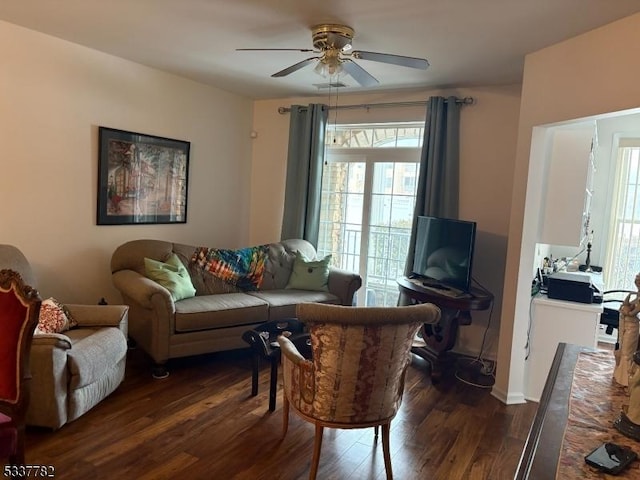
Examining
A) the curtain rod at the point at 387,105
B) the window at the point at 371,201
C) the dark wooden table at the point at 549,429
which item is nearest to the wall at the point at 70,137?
the curtain rod at the point at 387,105

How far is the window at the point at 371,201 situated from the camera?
15.8 feet

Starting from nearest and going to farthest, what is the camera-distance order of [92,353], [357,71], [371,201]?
[92,353] → [357,71] → [371,201]

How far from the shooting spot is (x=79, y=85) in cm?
380

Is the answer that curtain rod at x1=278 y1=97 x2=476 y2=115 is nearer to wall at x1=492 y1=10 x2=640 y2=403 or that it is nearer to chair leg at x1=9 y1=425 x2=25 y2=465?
wall at x1=492 y1=10 x2=640 y2=403

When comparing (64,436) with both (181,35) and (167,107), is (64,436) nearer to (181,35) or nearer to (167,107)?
(181,35)

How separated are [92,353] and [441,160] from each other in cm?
335

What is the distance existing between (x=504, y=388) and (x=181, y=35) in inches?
141

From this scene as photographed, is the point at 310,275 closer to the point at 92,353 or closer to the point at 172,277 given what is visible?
the point at 172,277

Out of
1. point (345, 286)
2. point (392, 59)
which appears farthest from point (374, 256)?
point (392, 59)

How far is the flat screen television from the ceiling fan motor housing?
173 cm

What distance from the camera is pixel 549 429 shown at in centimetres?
125

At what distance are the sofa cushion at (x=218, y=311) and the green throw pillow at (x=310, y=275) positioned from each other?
23.4 inches

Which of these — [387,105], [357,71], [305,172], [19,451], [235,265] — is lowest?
[19,451]

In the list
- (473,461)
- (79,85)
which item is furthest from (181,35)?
(473,461)
